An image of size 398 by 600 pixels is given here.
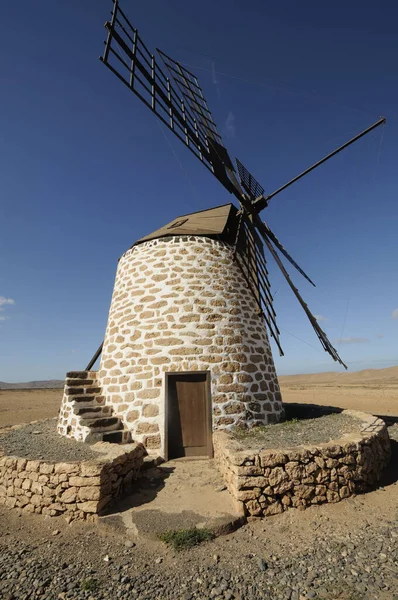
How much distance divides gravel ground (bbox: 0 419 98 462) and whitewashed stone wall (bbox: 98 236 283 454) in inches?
52.4

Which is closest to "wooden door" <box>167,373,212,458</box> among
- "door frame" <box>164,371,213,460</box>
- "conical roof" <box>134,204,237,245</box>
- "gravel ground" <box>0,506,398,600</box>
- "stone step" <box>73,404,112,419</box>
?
"door frame" <box>164,371,213,460</box>

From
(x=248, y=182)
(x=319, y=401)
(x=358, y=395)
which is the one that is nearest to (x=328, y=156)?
(x=248, y=182)

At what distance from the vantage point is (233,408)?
22.7 ft

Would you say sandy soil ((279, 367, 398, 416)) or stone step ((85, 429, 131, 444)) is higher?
stone step ((85, 429, 131, 444))

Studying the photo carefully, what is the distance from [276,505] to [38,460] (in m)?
3.88

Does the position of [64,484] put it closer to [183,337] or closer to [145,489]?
[145,489]

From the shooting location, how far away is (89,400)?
7449 millimetres

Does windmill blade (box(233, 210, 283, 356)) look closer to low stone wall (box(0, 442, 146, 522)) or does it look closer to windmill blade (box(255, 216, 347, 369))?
windmill blade (box(255, 216, 347, 369))

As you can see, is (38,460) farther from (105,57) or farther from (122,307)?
(105,57)

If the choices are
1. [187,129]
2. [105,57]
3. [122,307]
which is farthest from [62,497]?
[187,129]

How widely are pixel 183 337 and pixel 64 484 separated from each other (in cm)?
365

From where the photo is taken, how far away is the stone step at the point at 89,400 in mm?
7185

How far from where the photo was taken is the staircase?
6430 mm

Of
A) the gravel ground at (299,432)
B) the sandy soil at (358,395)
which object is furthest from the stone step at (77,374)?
the sandy soil at (358,395)
